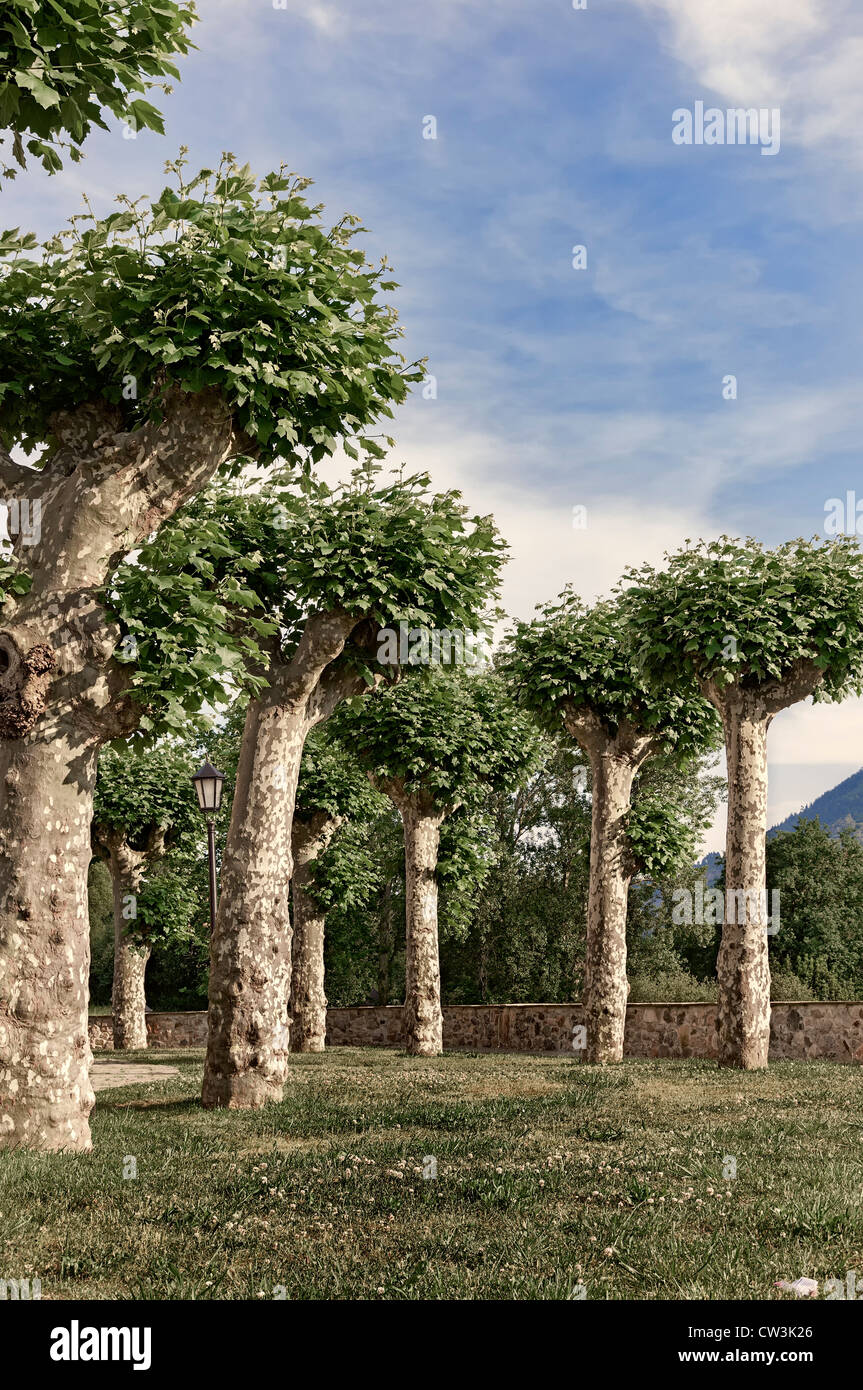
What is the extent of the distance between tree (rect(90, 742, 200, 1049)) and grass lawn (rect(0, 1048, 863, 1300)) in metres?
17.7

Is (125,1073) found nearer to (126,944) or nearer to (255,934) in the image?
(255,934)

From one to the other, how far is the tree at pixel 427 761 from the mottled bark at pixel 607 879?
2672 mm

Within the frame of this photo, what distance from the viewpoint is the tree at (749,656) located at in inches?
668

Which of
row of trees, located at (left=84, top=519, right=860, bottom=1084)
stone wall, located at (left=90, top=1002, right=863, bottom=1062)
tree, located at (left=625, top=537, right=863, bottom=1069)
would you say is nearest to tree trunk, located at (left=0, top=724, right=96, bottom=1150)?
row of trees, located at (left=84, top=519, right=860, bottom=1084)

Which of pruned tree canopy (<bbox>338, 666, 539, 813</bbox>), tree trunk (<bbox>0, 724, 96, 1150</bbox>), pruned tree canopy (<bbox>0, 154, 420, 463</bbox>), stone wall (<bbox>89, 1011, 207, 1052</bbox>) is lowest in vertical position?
stone wall (<bbox>89, 1011, 207, 1052</bbox>)

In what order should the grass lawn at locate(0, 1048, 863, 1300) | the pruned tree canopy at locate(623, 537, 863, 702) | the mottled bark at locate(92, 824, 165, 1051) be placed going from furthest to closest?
the mottled bark at locate(92, 824, 165, 1051)
the pruned tree canopy at locate(623, 537, 863, 702)
the grass lawn at locate(0, 1048, 863, 1300)

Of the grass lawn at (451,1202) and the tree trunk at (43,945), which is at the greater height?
the tree trunk at (43,945)

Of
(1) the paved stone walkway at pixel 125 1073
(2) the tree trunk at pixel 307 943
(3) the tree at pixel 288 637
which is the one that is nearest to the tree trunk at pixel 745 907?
(3) the tree at pixel 288 637

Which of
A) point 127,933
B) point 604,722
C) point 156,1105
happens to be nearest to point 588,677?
point 604,722

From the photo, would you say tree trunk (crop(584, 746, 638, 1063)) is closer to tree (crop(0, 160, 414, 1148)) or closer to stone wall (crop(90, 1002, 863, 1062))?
stone wall (crop(90, 1002, 863, 1062))

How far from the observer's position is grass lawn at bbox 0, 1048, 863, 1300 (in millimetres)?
5561

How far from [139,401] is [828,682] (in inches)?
494

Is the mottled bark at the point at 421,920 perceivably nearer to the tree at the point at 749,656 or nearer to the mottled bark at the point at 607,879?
the mottled bark at the point at 607,879

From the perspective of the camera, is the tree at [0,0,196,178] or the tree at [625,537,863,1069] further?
the tree at [625,537,863,1069]
